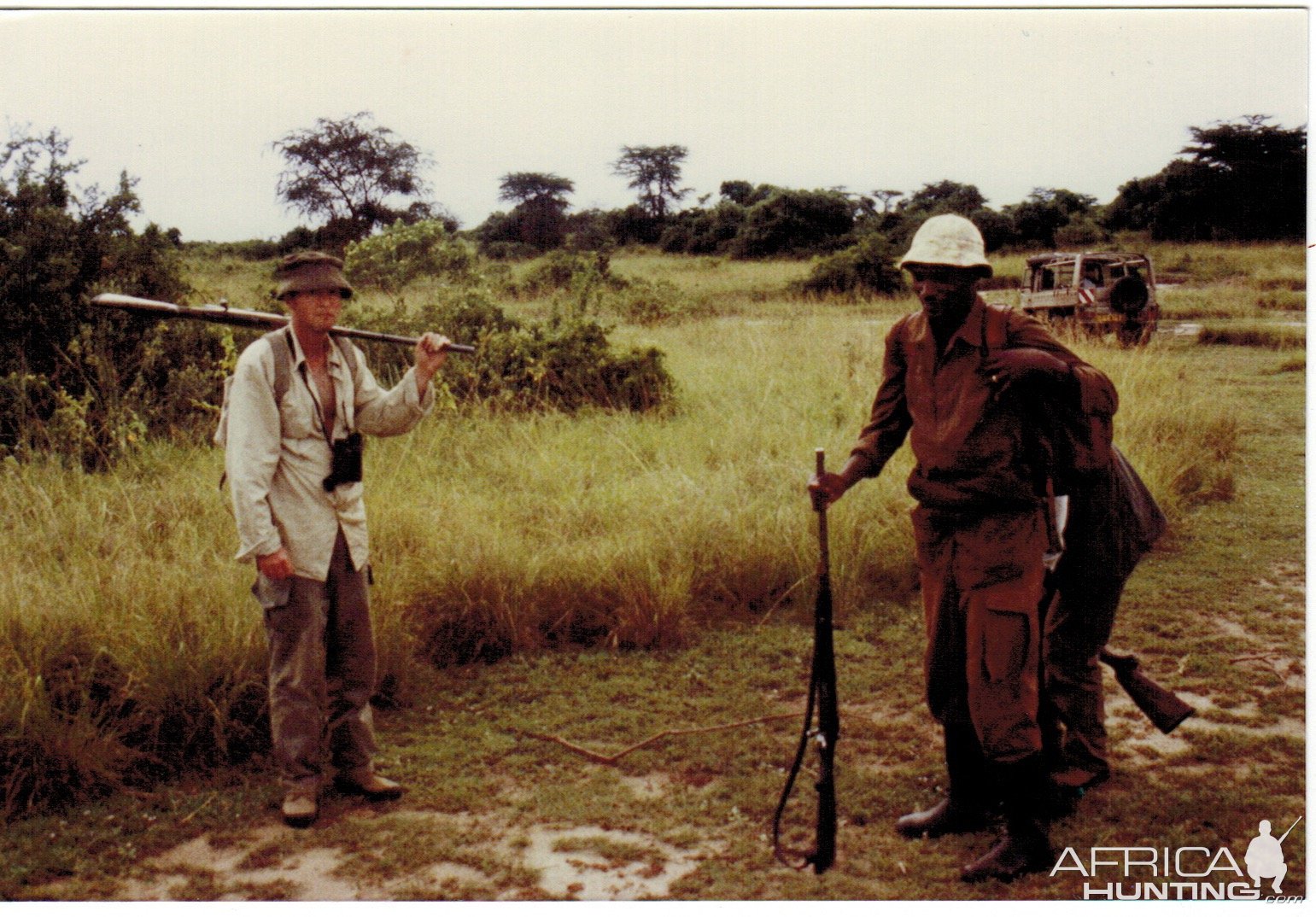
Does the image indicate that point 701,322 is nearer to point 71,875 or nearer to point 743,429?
point 743,429

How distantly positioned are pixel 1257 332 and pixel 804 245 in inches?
366

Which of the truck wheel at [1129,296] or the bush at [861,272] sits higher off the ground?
the bush at [861,272]

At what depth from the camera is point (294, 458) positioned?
399cm

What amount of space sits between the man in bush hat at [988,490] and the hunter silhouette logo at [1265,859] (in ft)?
2.24

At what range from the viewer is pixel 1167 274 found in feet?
54.6

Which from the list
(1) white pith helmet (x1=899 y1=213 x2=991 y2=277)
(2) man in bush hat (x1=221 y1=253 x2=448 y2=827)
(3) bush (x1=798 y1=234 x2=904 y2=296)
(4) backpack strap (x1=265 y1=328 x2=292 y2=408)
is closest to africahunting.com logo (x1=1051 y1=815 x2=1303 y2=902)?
(1) white pith helmet (x1=899 y1=213 x2=991 y2=277)

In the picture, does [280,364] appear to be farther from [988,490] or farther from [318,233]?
[318,233]

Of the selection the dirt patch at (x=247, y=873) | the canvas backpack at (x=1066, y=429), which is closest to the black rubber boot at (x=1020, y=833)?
the canvas backpack at (x=1066, y=429)

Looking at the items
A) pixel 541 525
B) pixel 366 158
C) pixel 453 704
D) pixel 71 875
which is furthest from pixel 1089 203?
pixel 71 875

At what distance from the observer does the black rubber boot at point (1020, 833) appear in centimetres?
350

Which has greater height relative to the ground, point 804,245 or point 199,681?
point 804,245

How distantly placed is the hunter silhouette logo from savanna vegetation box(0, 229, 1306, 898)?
8cm

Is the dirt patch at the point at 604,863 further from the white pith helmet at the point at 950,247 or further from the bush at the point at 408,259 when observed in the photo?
the bush at the point at 408,259

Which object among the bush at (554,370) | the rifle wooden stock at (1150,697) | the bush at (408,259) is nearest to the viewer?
the rifle wooden stock at (1150,697)
